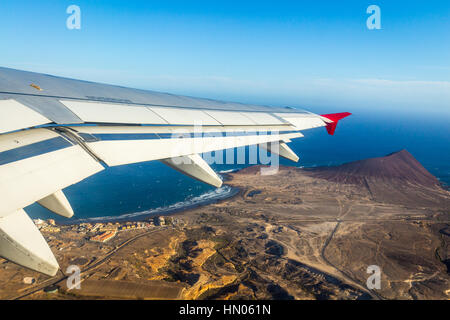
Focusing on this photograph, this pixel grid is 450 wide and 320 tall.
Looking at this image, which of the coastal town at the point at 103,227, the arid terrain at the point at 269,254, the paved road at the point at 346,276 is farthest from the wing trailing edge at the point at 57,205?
the coastal town at the point at 103,227

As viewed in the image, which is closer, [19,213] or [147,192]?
[19,213]

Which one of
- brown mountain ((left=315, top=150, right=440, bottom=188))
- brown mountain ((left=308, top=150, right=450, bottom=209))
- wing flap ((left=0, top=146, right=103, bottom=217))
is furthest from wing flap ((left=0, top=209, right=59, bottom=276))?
brown mountain ((left=315, top=150, right=440, bottom=188))

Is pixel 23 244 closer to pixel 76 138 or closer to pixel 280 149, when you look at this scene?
pixel 76 138

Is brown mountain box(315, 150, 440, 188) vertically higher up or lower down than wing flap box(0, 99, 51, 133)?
lower down

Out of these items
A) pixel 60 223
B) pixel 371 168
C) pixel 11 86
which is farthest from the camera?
pixel 371 168

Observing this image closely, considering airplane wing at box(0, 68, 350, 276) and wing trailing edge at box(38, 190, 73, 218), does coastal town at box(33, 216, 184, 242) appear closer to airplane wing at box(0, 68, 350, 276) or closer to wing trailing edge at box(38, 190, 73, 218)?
airplane wing at box(0, 68, 350, 276)
